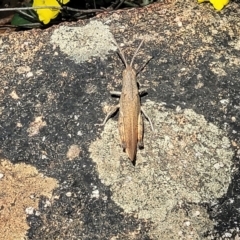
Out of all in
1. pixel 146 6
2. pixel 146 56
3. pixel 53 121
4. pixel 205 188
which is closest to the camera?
pixel 205 188

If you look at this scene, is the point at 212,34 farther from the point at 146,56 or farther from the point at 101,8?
the point at 101,8

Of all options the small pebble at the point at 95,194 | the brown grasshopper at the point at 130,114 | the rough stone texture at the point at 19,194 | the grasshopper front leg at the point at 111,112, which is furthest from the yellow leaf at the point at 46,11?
the small pebble at the point at 95,194

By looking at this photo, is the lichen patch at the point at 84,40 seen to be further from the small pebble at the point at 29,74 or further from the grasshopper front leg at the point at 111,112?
the grasshopper front leg at the point at 111,112

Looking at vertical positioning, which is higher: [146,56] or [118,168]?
[146,56]

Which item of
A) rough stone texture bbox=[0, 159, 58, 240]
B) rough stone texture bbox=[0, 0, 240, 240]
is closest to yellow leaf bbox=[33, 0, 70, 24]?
rough stone texture bbox=[0, 0, 240, 240]

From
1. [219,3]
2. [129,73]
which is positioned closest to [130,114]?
[129,73]

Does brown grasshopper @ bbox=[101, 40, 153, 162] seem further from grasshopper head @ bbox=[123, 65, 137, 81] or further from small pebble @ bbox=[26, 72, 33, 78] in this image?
small pebble @ bbox=[26, 72, 33, 78]

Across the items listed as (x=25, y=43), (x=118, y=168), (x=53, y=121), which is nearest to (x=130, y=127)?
(x=118, y=168)
